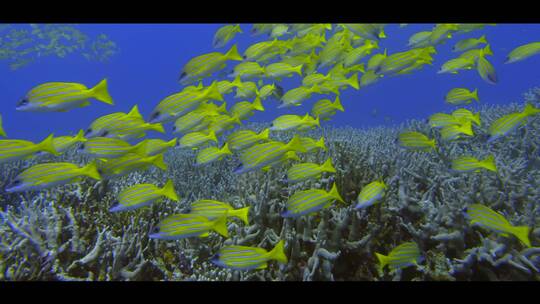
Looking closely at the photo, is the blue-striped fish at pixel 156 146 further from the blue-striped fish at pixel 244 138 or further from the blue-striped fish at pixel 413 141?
the blue-striped fish at pixel 413 141

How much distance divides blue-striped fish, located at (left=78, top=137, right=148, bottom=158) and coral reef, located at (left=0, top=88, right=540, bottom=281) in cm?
84

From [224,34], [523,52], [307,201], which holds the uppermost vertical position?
[224,34]

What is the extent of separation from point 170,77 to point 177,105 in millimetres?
120855

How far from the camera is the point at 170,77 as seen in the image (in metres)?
117

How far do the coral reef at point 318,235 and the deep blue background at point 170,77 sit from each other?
4760 centimetres

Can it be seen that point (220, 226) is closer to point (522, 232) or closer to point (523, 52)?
point (522, 232)

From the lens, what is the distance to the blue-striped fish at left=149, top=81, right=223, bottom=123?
4316mm

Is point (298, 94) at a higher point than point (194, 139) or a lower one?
higher

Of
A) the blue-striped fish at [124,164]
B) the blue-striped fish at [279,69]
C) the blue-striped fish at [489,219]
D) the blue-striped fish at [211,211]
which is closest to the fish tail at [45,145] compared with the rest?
the blue-striped fish at [124,164]

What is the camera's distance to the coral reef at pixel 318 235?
133 inches

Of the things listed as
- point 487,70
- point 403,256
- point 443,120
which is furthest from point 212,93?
point 487,70
